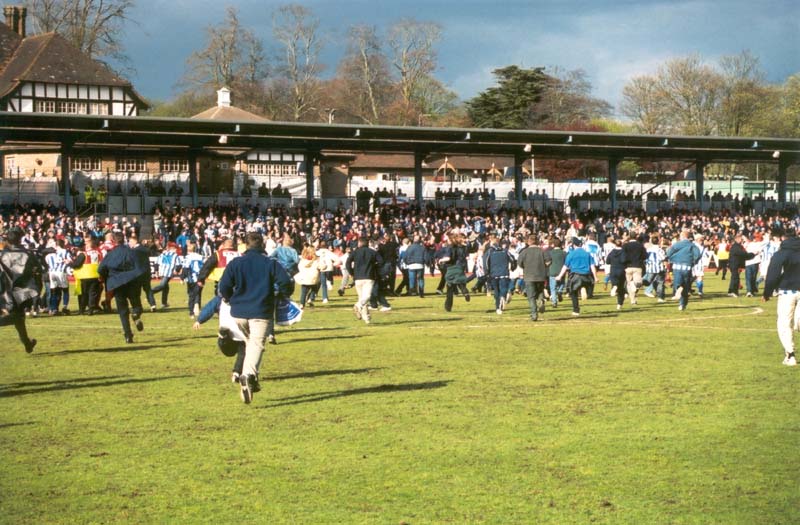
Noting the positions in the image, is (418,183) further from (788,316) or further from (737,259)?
(788,316)

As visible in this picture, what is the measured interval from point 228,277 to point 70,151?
41170mm

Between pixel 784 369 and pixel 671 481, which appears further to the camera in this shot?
pixel 784 369

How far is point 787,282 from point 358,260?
9.69m

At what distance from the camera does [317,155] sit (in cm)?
5741

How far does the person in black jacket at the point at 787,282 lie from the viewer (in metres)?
14.6

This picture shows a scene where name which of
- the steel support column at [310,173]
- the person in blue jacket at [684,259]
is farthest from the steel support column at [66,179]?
the person in blue jacket at [684,259]

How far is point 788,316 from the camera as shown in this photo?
48.6ft

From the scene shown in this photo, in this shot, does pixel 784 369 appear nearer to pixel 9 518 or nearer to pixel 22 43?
pixel 9 518

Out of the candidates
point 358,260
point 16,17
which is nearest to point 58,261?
point 358,260

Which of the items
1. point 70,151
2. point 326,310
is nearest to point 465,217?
point 70,151

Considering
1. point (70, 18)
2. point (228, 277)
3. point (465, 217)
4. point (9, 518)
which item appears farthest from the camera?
point (70, 18)

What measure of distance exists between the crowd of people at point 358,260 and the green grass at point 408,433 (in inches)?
Answer: 42.4

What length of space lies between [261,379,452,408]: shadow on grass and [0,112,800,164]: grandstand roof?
36.3m

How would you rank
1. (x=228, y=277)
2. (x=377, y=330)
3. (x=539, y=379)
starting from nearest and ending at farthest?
1. (x=228, y=277)
2. (x=539, y=379)
3. (x=377, y=330)
